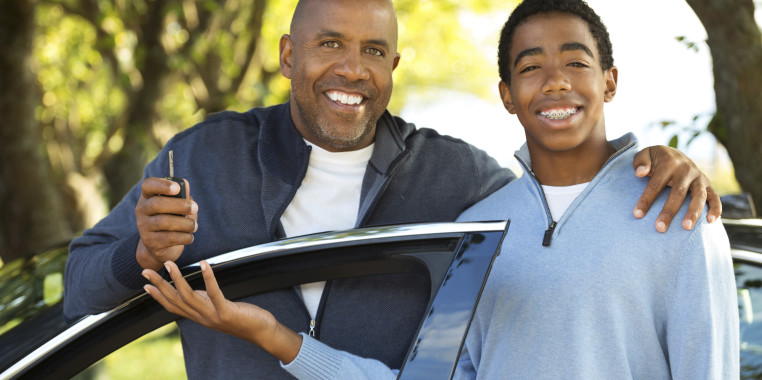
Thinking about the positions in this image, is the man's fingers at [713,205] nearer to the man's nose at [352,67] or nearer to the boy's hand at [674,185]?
the boy's hand at [674,185]

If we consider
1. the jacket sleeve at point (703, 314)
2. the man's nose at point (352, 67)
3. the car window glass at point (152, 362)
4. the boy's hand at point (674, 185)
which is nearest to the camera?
the jacket sleeve at point (703, 314)

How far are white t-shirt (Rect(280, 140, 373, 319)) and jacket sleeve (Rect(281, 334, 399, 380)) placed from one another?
0.51m

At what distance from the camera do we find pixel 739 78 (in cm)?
290

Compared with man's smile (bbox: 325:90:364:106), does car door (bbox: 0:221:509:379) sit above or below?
below

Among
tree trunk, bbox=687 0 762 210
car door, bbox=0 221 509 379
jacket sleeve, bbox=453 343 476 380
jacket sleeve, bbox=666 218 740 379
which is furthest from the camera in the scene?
tree trunk, bbox=687 0 762 210

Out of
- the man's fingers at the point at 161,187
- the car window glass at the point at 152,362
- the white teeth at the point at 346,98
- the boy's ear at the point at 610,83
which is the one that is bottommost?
the car window glass at the point at 152,362

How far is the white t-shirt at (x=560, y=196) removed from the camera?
1.93 metres

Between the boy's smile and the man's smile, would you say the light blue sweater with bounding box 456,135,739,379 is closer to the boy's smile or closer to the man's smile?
the boy's smile

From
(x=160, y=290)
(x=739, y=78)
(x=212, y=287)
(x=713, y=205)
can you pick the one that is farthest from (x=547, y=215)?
(x=739, y=78)

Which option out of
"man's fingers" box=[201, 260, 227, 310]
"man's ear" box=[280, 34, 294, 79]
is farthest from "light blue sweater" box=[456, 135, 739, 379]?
"man's ear" box=[280, 34, 294, 79]

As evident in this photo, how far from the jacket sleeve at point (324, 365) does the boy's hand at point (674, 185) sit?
74cm

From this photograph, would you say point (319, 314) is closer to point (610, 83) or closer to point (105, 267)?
point (105, 267)

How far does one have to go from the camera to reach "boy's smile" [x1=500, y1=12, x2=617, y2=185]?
75.2 inches

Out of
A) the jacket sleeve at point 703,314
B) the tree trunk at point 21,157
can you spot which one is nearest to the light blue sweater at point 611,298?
the jacket sleeve at point 703,314
